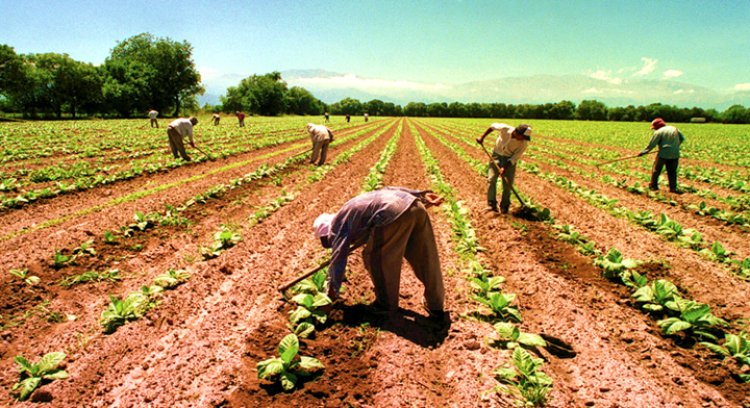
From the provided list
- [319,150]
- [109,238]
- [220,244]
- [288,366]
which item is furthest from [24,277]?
[319,150]

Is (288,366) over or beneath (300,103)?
beneath

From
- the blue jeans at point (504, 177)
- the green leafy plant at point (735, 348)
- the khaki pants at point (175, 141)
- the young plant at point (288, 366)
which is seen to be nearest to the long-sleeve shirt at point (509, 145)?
the blue jeans at point (504, 177)

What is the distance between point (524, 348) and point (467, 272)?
6.08 feet

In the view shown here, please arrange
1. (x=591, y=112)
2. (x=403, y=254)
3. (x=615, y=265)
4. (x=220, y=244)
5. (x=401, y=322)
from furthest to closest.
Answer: (x=591, y=112)
(x=220, y=244)
(x=615, y=265)
(x=401, y=322)
(x=403, y=254)

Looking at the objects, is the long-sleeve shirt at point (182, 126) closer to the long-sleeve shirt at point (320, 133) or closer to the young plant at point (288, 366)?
the long-sleeve shirt at point (320, 133)

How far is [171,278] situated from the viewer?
522 centimetres

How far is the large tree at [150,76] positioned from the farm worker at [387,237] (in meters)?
68.2

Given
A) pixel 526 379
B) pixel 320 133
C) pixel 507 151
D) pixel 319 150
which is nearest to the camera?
pixel 526 379

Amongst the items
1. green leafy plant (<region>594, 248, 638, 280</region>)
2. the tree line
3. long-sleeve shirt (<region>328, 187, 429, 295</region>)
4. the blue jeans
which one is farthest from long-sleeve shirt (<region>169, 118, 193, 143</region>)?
the tree line

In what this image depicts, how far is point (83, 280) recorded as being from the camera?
209 inches

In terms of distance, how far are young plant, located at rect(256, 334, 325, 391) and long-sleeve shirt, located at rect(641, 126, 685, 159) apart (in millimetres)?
11554

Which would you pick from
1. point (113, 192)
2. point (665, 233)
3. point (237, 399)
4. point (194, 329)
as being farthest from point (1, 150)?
point (665, 233)

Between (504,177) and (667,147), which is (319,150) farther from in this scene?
(667,147)

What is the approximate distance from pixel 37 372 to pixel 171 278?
6.15 ft
